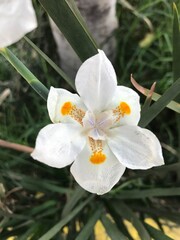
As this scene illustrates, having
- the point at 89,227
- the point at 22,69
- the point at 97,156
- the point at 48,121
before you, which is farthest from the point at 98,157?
the point at 48,121

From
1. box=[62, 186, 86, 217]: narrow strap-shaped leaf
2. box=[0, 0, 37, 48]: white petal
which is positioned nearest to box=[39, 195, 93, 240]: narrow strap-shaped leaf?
box=[62, 186, 86, 217]: narrow strap-shaped leaf

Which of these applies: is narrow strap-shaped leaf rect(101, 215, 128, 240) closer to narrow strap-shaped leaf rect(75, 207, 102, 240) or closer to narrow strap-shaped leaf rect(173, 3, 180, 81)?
narrow strap-shaped leaf rect(75, 207, 102, 240)

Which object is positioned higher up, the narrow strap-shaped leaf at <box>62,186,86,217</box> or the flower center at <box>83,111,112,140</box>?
the flower center at <box>83,111,112,140</box>

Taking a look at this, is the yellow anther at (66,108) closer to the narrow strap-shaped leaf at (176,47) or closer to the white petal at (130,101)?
the white petal at (130,101)

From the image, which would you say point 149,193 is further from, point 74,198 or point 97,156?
point 97,156

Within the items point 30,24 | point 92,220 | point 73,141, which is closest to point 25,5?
point 30,24

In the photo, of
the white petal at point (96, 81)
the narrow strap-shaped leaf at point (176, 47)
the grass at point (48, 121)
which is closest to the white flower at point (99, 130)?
the white petal at point (96, 81)
